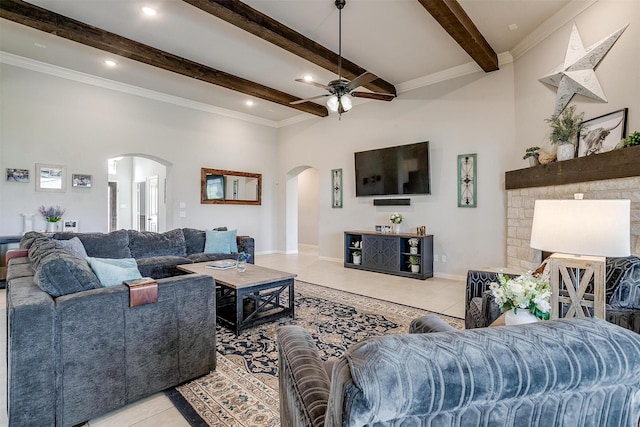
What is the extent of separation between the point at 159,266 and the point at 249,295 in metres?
1.97

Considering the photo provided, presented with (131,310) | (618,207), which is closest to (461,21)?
A: (618,207)

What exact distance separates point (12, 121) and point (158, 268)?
331 centimetres

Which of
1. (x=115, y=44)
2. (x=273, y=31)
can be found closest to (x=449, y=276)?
(x=273, y=31)

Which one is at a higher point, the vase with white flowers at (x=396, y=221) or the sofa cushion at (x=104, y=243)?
the vase with white flowers at (x=396, y=221)

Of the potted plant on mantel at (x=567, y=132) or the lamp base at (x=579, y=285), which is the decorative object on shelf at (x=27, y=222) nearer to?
the lamp base at (x=579, y=285)

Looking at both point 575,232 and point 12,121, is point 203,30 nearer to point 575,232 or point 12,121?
point 12,121

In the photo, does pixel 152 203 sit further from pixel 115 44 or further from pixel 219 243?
pixel 115 44

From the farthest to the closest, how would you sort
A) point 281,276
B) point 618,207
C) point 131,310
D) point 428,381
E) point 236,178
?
point 236,178 < point 281,276 < point 131,310 < point 618,207 < point 428,381

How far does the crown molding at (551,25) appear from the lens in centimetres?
334

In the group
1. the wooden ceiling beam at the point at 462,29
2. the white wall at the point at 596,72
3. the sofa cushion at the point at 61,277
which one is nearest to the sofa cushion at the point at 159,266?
the sofa cushion at the point at 61,277

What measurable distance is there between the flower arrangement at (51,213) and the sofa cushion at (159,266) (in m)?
1.80

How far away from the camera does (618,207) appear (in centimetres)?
159

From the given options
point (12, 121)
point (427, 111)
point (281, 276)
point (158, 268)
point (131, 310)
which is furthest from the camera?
point (427, 111)

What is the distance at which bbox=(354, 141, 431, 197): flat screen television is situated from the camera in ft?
18.0
